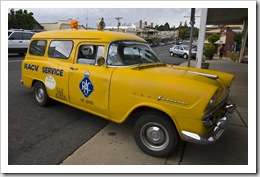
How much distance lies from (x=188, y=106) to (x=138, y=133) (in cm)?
96

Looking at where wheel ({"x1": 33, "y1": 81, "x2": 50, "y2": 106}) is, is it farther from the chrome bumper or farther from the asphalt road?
the chrome bumper

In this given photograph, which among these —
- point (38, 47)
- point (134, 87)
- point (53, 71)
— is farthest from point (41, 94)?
point (134, 87)

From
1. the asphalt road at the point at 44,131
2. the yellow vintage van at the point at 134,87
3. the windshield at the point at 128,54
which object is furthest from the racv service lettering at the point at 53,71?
the windshield at the point at 128,54

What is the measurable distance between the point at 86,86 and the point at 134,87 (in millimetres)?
1075

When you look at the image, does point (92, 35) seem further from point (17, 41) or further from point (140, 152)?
point (17, 41)

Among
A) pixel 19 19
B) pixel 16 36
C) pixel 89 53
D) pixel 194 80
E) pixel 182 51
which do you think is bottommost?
pixel 194 80

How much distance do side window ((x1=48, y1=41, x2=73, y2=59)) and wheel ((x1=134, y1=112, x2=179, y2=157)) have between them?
2205 millimetres

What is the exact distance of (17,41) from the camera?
14.2 m

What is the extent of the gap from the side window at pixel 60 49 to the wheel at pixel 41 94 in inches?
32.4

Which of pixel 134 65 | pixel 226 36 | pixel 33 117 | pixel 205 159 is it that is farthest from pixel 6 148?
pixel 226 36

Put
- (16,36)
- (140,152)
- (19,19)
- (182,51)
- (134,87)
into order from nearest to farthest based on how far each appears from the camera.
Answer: (134,87) → (140,152) → (16,36) → (182,51) → (19,19)

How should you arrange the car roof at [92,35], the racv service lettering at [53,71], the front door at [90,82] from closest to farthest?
the front door at [90,82] < the car roof at [92,35] < the racv service lettering at [53,71]

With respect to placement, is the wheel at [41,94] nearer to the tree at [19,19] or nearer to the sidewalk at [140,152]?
the sidewalk at [140,152]

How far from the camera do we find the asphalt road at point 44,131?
3121 mm
